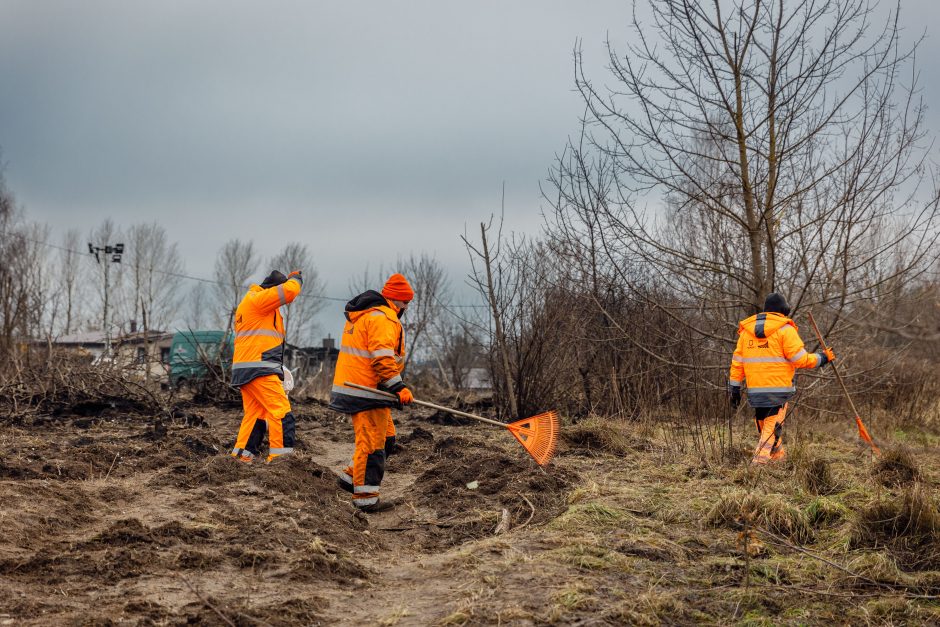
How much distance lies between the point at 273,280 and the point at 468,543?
11.4 ft

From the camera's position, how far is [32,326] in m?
20.2

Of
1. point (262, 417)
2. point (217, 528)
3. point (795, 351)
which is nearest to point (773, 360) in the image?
point (795, 351)

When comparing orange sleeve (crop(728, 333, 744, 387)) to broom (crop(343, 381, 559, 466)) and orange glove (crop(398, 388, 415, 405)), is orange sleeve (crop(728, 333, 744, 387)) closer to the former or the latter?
broom (crop(343, 381, 559, 466))

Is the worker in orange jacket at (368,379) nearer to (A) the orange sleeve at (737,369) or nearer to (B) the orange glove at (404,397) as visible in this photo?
(B) the orange glove at (404,397)

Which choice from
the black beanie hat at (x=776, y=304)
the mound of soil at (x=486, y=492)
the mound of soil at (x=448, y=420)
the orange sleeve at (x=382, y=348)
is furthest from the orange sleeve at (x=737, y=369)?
the mound of soil at (x=448, y=420)

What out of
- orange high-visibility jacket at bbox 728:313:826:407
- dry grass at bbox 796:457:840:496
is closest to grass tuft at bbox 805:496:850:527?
dry grass at bbox 796:457:840:496

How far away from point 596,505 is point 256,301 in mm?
3594

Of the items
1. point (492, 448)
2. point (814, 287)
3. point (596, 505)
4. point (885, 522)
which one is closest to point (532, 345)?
point (492, 448)

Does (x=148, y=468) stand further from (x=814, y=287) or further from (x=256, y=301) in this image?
(x=814, y=287)

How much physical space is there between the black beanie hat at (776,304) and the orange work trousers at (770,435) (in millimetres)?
931

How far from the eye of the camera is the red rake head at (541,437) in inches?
273

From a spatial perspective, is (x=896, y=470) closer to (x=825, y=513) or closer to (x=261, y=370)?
(x=825, y=513)

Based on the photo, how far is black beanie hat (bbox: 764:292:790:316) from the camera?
7.82 m

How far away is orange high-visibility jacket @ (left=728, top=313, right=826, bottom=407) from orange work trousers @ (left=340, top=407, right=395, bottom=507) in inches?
144
